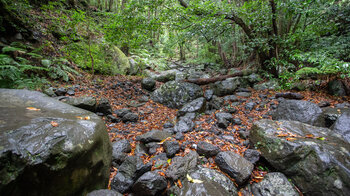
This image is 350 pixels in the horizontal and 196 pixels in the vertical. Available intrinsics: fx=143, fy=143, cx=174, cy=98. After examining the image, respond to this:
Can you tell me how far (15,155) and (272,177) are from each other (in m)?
3.14

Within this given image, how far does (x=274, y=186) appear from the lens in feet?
6.81

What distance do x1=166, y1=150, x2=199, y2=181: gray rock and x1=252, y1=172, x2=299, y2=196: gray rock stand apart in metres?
0.97

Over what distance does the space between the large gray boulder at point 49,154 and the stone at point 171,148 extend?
1127 millimetres

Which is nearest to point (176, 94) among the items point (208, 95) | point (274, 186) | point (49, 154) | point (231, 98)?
point (208, 95)

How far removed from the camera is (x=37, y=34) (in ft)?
20.7

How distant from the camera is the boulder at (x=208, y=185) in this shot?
188 cm

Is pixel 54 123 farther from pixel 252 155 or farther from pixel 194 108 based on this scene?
pixel 194 108

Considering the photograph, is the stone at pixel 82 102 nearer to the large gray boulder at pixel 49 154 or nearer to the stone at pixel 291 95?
the large gray boulder at pixel 49 154

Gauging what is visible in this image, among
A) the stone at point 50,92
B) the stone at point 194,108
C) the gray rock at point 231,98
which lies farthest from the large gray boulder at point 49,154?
the gray rock at point 231,98

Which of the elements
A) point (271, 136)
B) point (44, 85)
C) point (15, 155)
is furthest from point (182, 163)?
point (44, 85)

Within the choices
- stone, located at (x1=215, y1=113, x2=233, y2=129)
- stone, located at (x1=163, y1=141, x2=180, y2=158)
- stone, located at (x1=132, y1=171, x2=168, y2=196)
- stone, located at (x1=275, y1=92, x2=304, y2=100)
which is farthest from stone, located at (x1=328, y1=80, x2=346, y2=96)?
stone, located at (x1=132, y1=171, x2=168, y2=196)

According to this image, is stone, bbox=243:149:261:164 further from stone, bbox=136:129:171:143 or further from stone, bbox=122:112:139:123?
stone, bbox=122:112:139:123

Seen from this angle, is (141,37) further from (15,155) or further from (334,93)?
(334,93)

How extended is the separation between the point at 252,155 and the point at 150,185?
1.88 metres
